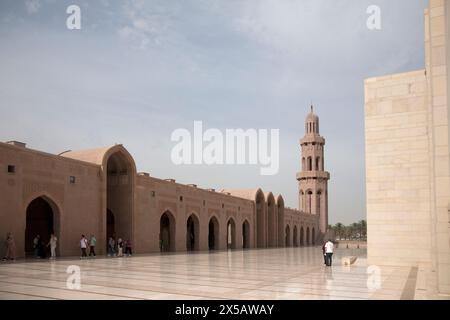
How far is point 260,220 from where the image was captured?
133 feet

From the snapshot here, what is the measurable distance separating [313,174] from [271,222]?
55.9ft

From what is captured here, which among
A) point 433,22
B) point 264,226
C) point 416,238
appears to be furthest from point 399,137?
point 264,226

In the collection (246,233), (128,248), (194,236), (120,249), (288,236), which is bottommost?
(288,236)

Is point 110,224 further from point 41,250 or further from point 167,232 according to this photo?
point 41,250

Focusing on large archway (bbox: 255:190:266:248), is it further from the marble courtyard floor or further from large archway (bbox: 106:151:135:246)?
the marble courtyard floor

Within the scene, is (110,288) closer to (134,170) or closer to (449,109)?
(449,109)

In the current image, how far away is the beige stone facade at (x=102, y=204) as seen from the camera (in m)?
16.6

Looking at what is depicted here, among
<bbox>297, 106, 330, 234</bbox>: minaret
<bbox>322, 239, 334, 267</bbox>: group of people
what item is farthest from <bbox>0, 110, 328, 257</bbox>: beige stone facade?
<bbox>297, 106, 330, 234</bbox>: minaret

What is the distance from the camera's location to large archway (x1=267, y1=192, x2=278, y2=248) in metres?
42.0

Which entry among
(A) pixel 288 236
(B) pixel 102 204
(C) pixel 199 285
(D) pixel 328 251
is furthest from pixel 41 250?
(A) pixel 288 236

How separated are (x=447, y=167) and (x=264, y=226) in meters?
32.7

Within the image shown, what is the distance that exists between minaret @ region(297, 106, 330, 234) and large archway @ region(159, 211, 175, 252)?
104ft

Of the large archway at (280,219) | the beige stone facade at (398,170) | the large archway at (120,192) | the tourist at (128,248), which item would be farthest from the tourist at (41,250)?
the large archway at (280,219)

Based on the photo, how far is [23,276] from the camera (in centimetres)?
1082
